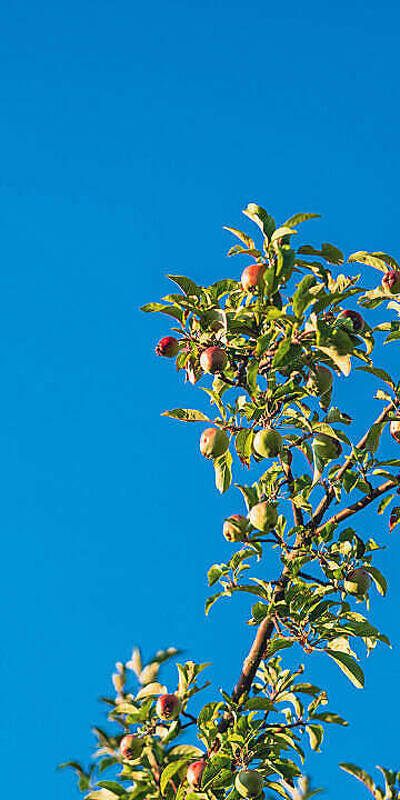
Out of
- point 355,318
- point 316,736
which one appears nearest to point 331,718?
point 316,736

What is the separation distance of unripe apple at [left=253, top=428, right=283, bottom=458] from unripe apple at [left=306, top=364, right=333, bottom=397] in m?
0.27

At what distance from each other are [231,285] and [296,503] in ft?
3.45

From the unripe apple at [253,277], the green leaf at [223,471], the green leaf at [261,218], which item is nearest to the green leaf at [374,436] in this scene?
the green leaf at [223,471]

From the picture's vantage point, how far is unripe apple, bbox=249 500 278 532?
3807 millimetres

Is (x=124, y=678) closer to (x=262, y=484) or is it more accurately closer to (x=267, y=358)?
(x=262, y=484)

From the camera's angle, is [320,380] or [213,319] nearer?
[320,380]

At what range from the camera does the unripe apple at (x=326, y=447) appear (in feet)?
12.5

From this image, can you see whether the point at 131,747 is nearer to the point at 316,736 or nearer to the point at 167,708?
the point at 167,708

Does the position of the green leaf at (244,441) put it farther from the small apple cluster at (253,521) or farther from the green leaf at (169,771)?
the green leaf at (169,771)

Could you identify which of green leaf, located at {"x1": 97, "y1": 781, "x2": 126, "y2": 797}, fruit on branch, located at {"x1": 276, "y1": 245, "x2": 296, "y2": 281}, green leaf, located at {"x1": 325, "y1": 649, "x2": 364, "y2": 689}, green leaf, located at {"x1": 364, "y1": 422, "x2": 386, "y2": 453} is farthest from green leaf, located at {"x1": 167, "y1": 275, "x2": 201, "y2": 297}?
green leaf, located at {"x1": 97, "y1": 781, "x2": 126, "y2": 797}

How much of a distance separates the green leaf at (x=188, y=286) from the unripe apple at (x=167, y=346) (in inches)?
10.4

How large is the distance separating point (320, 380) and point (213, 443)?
56cm

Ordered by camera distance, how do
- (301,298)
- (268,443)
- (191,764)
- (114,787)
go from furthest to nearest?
1. (114,787)
2. (191,764)
3. (268,443)
4. (301,298)

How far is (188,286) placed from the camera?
3.96 m
